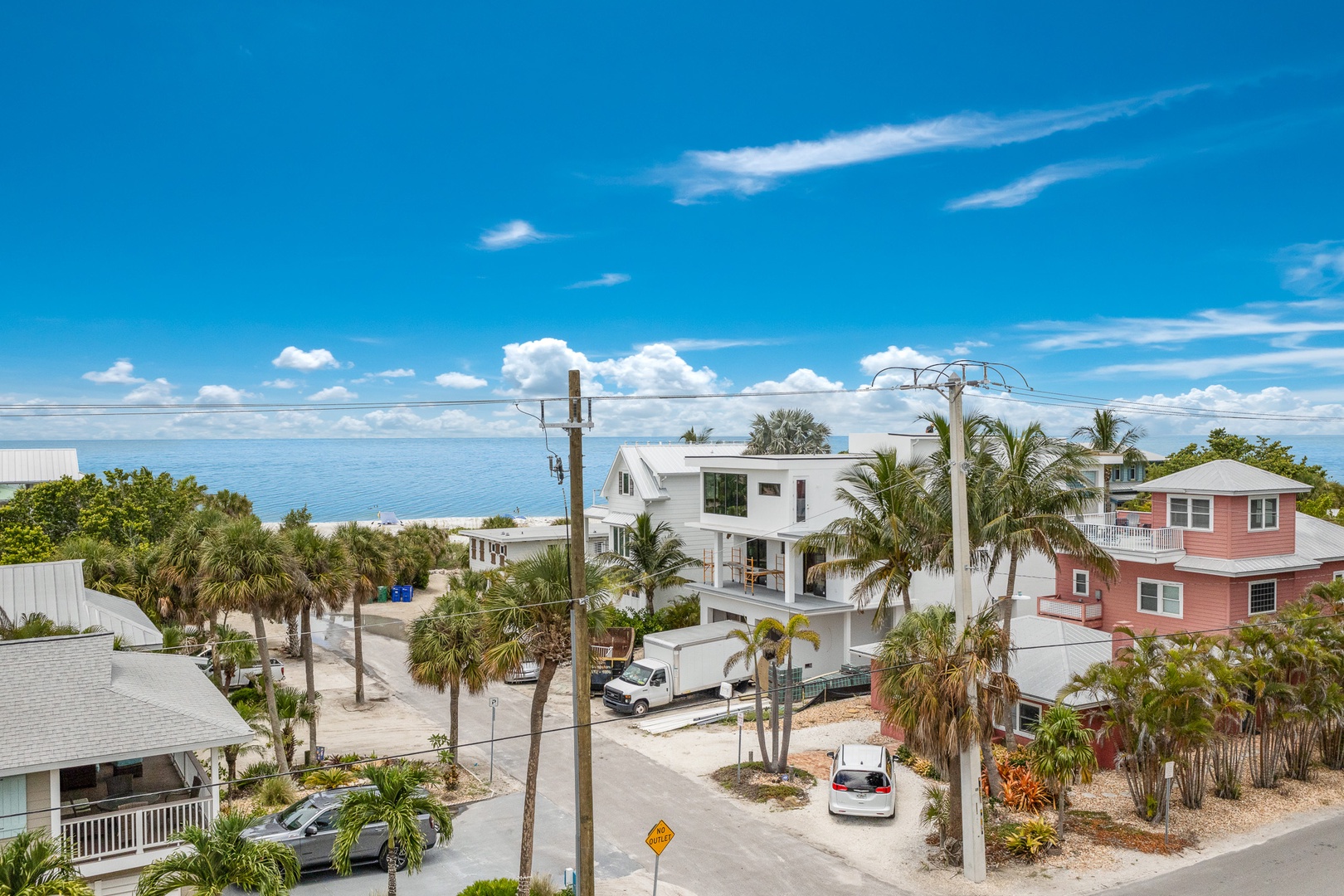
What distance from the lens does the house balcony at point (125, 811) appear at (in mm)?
13391

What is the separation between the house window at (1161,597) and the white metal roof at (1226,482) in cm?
308

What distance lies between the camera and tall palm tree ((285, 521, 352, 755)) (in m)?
24.0

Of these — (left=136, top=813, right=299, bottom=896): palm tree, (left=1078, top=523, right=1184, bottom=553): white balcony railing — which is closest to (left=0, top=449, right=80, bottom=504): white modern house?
(left=136, top=813, right=299, bottom=896): palm tree

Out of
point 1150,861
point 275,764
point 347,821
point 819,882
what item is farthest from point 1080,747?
point 275,764

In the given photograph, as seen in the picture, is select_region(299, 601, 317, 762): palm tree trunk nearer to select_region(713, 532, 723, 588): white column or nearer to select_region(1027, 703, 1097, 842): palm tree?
select_region(713, 532, 723, 588): white column

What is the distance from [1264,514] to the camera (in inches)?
1030

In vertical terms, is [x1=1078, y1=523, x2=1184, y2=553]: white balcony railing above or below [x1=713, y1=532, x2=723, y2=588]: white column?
above

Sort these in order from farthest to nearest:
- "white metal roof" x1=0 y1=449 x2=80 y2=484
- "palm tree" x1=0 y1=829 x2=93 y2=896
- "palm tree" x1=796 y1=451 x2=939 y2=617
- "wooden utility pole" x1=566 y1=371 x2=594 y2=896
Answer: "white metal roof" x1=0 y1=449 x2=80 y2=484
"palm tree" x1=796 y1=451 x2=939 y2=617
"wooden utility pole" x1=566 y1=371 x2=594 y2=896
"palm tree" x1=0 y1=829 x2=93 y2=896

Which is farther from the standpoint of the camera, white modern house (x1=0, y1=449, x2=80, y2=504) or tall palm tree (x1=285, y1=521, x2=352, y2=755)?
white modern house (x1=0, y1=449, x2=80, y2=504)

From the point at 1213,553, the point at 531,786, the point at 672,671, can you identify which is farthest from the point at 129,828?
the point at 1213,553

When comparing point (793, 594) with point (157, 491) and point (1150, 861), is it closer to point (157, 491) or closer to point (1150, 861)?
point (1150, 861)

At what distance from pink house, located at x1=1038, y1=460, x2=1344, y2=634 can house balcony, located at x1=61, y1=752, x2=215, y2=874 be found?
2485 cm

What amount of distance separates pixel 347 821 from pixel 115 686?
201 inches

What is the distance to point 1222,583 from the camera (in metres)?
25.8
